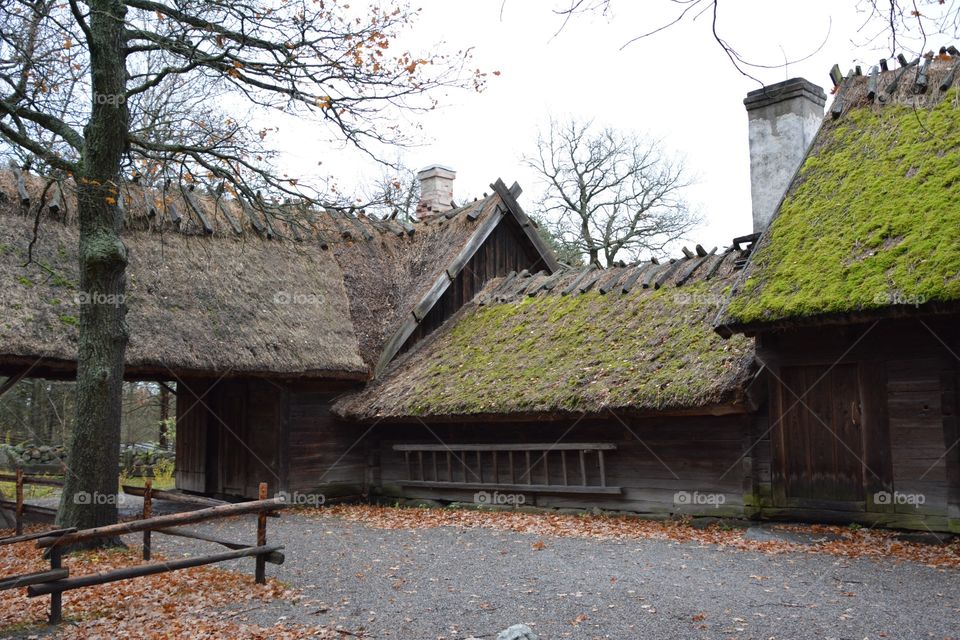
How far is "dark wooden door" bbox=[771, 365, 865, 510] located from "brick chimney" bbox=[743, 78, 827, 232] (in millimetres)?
3099

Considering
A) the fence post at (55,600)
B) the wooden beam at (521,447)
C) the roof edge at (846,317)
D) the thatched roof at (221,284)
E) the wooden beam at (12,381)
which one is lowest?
the fence post at (55,600)

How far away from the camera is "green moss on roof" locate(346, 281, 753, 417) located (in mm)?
11133

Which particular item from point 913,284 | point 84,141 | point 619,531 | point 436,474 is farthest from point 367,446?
point 913,284

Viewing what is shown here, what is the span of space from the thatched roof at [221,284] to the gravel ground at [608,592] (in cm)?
402

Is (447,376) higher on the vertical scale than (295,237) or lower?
lower

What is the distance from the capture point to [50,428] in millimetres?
26328

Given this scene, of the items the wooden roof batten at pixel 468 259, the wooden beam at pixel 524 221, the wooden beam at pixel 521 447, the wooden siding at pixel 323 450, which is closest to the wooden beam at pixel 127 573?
the wooden beam at pixel 521 447

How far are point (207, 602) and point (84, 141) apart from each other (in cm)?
565

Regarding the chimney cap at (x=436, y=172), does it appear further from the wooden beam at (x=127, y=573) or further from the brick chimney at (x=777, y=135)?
the wooden beam at (x=127, y=573)

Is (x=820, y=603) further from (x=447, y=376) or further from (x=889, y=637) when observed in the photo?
(x=447, y=376)

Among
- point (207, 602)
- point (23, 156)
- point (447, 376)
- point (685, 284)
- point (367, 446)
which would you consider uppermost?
point (23, 156)

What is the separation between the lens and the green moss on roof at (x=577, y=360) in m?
11.1

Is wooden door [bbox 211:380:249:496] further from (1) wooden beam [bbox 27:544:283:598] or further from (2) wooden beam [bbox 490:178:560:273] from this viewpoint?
(1) wooden beam [bbox 27:544:283:598]

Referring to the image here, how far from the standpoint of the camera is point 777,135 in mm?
12758
